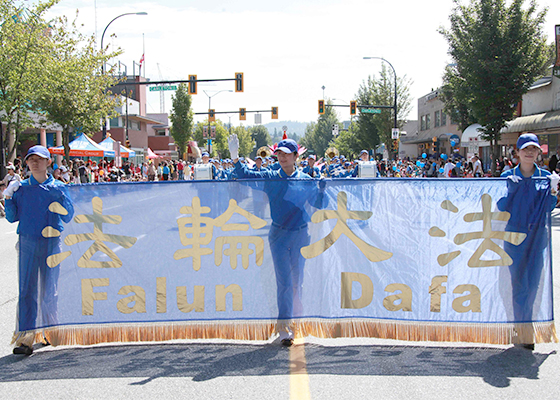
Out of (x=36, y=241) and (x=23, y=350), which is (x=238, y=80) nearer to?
(x=36, y=241)

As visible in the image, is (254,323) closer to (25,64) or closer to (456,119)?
(25,64)

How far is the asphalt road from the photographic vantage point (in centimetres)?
387

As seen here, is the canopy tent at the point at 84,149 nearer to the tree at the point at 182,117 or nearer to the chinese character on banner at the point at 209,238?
the chinese character on banner at the point at 209,238

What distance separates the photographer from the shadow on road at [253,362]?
4219 mm

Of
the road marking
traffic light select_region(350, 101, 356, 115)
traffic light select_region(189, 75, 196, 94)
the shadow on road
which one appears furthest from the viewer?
traffic light select_region(350, 101, 356, 115)

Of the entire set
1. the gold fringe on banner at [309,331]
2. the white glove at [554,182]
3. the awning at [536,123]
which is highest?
the awning at [536,123]

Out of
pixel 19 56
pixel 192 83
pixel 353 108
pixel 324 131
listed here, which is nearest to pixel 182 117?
pixel 353 108

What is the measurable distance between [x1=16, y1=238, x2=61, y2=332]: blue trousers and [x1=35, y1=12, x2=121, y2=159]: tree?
67.2ft

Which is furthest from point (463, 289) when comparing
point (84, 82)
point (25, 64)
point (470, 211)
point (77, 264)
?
point (84, 82)

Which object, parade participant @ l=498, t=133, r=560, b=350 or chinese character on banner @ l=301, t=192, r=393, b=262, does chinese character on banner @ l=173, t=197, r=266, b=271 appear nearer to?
chinese character on banner @ l=301, t=192, r=393, b=262

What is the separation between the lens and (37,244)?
4855 mm

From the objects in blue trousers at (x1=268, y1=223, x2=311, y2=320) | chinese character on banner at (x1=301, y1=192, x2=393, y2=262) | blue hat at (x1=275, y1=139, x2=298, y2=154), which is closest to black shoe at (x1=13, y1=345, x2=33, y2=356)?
blue trousers at (x1=268, y1=223, x2=311, y2=320)

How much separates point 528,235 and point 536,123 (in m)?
25.4

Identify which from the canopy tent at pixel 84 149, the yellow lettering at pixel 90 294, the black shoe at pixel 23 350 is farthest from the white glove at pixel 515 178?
the canopy tent at pixel 84 149
